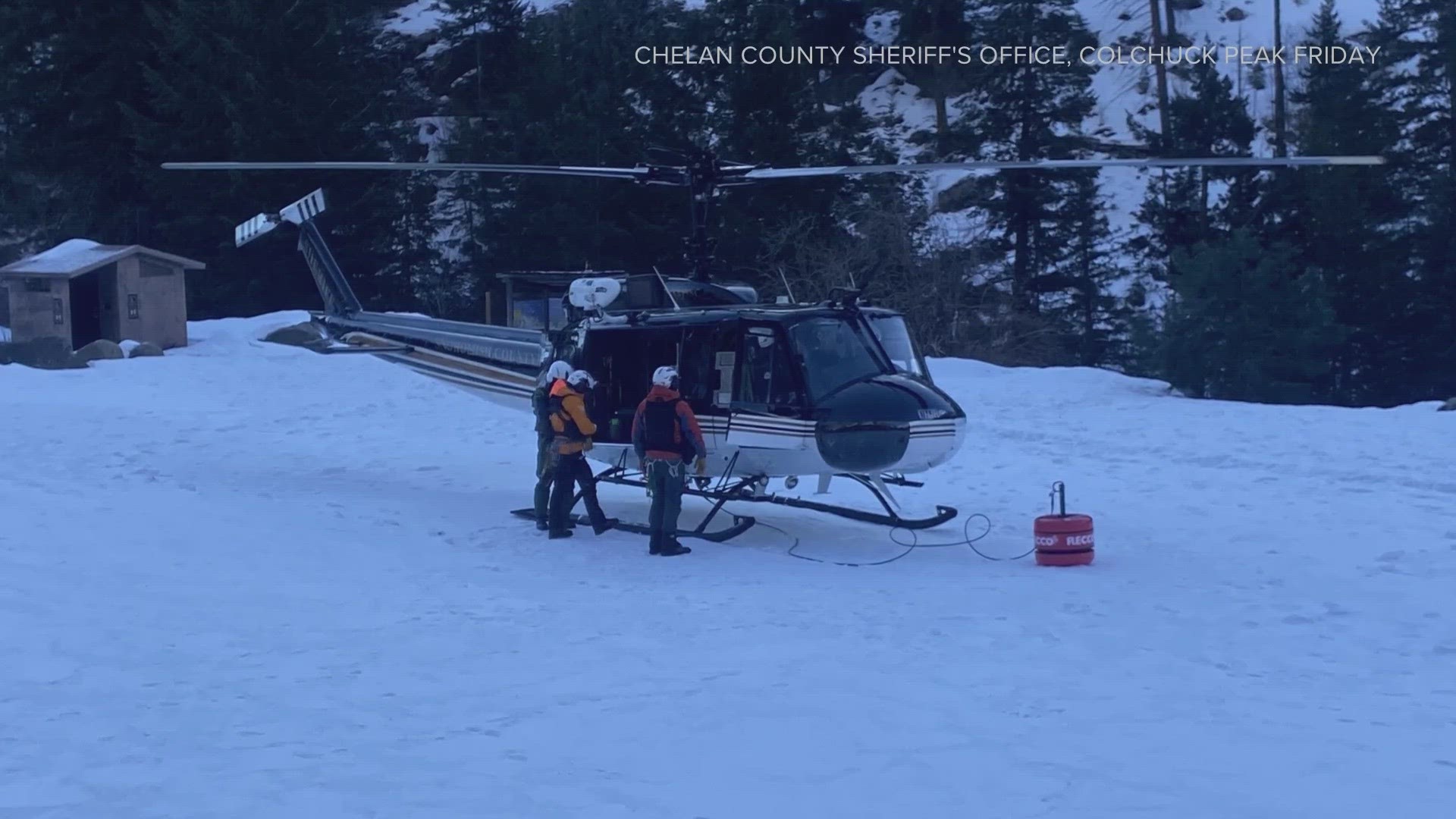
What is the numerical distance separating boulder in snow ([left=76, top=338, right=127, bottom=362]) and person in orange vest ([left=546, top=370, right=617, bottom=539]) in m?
15.9

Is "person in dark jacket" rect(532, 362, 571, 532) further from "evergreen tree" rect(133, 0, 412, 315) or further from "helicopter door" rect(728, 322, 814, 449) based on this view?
"evergreen tree" rect(133, 0, 412, 315)

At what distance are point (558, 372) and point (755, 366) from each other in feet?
5.67

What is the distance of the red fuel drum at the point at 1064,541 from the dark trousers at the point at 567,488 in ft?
12.2

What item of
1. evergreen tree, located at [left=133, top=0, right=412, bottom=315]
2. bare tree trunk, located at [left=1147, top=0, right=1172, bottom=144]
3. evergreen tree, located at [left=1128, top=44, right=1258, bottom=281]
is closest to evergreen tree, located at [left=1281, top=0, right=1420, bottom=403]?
evergreen tree, located at [left=1128, top=44, right=1258, bottom=281]

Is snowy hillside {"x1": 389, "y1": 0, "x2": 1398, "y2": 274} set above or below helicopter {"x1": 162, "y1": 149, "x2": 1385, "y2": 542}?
above

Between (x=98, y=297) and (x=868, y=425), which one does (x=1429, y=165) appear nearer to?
(x=868, y=425)

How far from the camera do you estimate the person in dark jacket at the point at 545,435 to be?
11297 millimetres

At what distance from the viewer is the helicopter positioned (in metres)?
10.2

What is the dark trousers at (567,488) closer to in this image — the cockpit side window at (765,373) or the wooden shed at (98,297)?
the cockpit side window at (765,373)

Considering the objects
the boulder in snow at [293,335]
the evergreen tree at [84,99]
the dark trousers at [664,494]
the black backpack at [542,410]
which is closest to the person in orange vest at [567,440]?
the black backpack at [542,410]

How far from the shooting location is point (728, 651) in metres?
7.59

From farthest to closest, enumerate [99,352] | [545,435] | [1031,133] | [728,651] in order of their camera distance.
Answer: [1031,133] < [99,352] < [545,435] < [728,651]

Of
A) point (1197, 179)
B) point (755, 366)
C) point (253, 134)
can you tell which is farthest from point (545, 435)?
point (1197, 179)

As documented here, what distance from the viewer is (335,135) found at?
36844 millimetres
